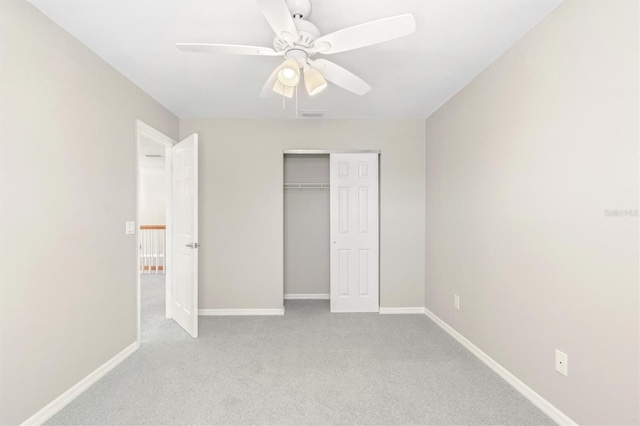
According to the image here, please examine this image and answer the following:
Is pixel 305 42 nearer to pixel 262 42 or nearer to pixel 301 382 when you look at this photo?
pixel 262 42

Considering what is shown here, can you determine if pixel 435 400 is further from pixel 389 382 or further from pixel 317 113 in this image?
pixel 317 113

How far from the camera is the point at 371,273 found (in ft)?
13.9

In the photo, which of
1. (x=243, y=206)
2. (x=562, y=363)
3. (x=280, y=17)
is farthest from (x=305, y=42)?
(x=243, y=206)

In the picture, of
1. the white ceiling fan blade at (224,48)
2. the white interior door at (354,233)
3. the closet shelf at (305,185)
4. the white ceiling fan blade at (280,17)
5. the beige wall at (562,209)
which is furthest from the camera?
the closet shelf at (305,185)

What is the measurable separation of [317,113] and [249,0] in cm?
206

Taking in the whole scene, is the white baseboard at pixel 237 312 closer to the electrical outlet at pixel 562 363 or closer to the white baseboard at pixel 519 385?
the white baseboard at pixel 519 385

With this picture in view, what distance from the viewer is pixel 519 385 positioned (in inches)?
89.5

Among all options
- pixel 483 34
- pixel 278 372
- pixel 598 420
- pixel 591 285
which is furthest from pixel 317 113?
pixel 598 420

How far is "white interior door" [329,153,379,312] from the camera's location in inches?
166

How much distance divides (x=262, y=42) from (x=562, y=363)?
285cm

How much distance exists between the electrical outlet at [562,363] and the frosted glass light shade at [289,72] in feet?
7.54

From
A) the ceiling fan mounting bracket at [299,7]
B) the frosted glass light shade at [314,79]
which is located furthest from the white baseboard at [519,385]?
the ceiling fan mounting bracket at [299,7]

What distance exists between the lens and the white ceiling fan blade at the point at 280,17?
1.42 m

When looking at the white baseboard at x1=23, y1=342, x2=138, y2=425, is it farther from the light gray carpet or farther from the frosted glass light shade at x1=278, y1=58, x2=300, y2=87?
the frosted glass light shade at x1=278, y1=58, x2=300, y2=87
